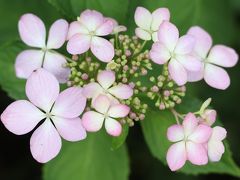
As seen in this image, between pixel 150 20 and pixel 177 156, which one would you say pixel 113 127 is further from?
pixel 150 20

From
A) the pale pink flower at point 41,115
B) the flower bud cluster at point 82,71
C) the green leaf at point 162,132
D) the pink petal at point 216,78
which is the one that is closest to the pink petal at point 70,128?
the pale pink flower at point 41,115

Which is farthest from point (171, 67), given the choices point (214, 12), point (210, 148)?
point (214, 12)

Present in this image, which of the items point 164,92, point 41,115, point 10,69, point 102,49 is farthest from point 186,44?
point 10,69

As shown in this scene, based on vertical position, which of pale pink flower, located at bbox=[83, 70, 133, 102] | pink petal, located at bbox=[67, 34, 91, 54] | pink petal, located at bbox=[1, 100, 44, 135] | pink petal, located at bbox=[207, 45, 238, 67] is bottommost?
pink petal, located at bbox=[1, 100, 44, 135]

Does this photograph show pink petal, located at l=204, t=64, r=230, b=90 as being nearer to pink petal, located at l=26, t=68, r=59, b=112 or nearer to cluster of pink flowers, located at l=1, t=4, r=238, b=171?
cluster of pink flowers, located at l=1, t=4, r=238, b=171

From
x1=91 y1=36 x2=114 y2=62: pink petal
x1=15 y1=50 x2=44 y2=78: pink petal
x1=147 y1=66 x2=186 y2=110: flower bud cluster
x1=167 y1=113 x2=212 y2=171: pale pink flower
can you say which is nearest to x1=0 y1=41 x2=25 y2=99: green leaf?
x1=15 y1=50 x2=44 y2=78: pink petal

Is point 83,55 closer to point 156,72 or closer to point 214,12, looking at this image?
point 156,72

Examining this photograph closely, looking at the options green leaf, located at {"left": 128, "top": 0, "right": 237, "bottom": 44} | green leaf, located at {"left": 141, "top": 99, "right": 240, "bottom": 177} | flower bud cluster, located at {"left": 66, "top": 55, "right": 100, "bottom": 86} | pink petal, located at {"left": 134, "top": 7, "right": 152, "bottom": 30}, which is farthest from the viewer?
green leaf, located at {"left": 128, "top": 0, "right": 237, "bottom": 44}
